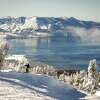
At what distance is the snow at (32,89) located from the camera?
469 inches

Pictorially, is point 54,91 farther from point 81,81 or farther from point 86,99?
point 81,81

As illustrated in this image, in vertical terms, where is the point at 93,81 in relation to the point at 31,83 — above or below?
below

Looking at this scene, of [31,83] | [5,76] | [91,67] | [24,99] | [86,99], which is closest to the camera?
[24,99]

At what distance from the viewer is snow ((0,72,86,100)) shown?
1192 centimetres

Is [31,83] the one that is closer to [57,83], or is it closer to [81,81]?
[57,83]

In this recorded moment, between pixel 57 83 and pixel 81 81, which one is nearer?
pixel 57 83

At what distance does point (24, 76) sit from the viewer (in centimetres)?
1564

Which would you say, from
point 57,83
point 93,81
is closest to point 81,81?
point 93,81

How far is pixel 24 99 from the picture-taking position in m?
11.5

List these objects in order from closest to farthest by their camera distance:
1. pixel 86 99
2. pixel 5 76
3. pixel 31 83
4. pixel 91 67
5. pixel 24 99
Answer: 1. pixel 24 99
2. pixel 86 99
3. pixel 31 83
4. pixel 5 76
5. pixel 91 67

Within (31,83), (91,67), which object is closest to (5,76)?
(31,83)

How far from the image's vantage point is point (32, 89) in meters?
13.2

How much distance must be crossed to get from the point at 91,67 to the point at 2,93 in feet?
141

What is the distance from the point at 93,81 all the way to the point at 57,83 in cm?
4034
